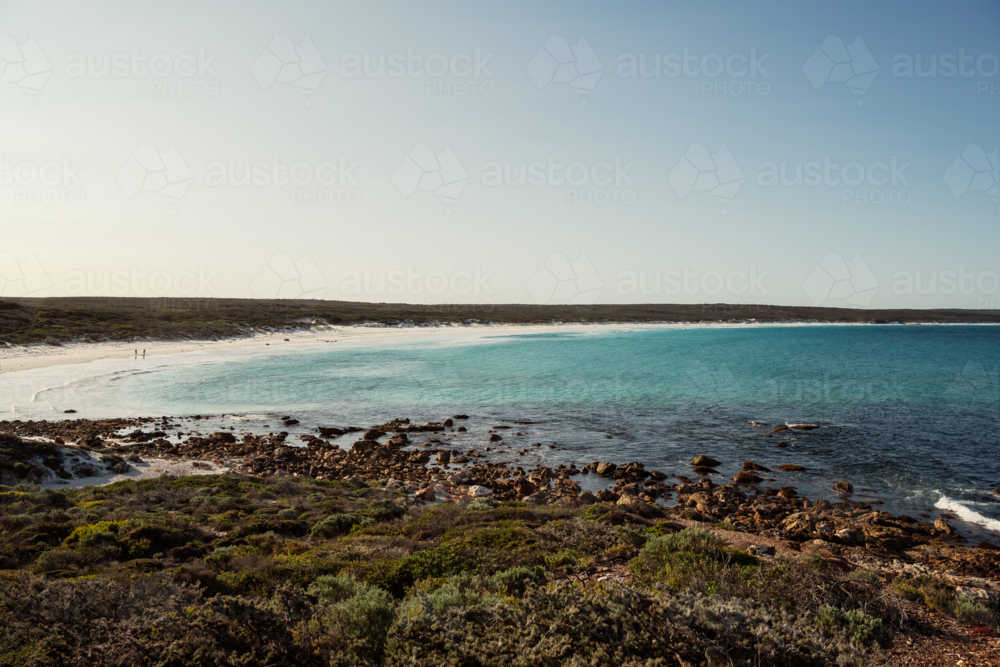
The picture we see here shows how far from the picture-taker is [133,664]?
4734 mm

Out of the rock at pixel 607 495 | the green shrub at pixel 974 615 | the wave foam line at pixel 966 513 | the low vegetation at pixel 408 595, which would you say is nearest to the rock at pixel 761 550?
the low vegetation at pixel 408 595

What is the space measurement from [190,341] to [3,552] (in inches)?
2550

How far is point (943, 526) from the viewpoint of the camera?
12898 millimetres

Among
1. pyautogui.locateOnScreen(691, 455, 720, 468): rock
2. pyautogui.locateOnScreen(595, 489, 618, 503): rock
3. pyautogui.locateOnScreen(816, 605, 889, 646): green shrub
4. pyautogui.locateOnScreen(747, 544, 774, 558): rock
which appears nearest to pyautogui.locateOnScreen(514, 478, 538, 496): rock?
pyautogui.locateOnScreen(595, 489, 618, 503): rock

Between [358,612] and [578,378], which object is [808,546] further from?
[578,378]

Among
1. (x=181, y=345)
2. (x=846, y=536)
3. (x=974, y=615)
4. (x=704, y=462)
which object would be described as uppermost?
(x=974, y=615)

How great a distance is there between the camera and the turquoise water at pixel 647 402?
63.2 feet

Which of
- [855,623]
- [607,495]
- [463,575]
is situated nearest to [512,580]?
[463,575]

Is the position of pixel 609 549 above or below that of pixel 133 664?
below

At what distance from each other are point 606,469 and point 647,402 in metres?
15.0

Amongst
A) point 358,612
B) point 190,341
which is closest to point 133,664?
point 358,612

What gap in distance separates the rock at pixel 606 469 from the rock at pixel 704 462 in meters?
3.27

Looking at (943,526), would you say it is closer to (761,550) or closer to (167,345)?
(761,550)

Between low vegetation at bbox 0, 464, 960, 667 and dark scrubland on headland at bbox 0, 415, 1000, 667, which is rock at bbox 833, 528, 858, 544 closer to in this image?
dark scrubland on headland at bbox 0, 415, 1000, 667
